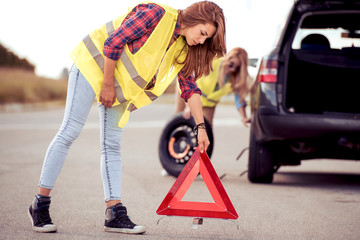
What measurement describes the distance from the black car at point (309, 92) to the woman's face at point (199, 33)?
82.5 inches

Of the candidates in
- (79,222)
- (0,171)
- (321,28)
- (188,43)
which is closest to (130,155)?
(0,171)

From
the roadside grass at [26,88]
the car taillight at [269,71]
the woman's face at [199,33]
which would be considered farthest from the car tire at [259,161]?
the roadside grass at [26,88]

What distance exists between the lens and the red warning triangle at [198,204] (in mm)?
3756

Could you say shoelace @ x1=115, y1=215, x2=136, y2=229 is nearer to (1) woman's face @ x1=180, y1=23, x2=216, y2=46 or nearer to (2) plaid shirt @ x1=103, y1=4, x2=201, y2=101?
(2) plaid shirt @ x1=103, y1=4, x2=201, y2=101

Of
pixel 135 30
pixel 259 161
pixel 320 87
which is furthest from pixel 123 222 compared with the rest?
pixel 320 87

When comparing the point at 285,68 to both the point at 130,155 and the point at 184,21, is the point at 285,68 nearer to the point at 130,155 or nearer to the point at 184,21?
the point at 184,21

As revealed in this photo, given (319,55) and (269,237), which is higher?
(319,55)

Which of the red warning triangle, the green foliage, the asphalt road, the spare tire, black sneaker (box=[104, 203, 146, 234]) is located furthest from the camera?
the green foliage

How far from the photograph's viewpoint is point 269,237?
12.8 ft

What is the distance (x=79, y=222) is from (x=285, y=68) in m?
2.47

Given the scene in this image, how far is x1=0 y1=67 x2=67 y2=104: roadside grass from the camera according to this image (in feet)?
99.1

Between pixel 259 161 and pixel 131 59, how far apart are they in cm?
261

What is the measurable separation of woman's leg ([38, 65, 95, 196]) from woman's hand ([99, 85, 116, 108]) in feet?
0.32

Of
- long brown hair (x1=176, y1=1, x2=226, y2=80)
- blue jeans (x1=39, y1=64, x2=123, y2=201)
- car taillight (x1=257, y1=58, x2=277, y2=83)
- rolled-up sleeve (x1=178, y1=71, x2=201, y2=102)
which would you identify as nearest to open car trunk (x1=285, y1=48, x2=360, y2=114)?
car taillight (x1=257, y1=58, x2=277, y2=83)
